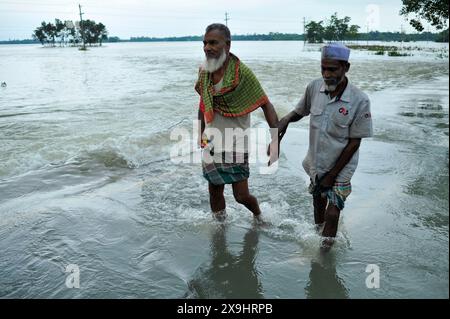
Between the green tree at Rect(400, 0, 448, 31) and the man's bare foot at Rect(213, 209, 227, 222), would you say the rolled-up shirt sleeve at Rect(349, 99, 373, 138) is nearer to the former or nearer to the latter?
the man's bare foot at Rect(213, 209, 227, 222)

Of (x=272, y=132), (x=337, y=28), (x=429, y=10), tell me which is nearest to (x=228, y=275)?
(x=272, y=132)

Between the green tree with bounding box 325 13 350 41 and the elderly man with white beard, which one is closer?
the elderly man with white beard

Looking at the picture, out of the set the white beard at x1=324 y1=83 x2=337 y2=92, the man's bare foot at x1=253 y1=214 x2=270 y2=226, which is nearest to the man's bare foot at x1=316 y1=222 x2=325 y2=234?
the man's bare foot at x1=253 y1=214 x2=270 y2=226

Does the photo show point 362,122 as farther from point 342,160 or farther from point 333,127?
point 342,160

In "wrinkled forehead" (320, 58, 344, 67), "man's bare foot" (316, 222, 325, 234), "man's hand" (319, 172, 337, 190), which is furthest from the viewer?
"man's bare foot" (316, 222, 325, 234)

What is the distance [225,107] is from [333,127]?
3.02 ft

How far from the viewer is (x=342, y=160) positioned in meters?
3.11

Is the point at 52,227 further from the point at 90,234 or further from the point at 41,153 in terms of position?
the point at 41,153

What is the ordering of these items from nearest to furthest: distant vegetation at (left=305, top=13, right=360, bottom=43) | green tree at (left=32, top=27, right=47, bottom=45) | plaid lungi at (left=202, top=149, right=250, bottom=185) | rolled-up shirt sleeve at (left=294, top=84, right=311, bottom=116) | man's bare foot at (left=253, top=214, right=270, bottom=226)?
1. rolled-up shirt sleeve at (left=294, top=84, right=311, bottom=116)
2. plaid lungi at (left=202, top=149, right=250, bottom=185)
3. man's bare foot at (left=253, top=214, right=270, bottom=226)
4. distant vegetation at (left=305, top=13, right=360, bottom=43)
5. green tree at (left=32, top=27, right=47, bottom=45)

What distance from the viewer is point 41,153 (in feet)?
22.5

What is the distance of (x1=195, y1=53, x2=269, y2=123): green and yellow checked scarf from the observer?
3396mm

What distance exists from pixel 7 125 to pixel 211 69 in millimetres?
7369

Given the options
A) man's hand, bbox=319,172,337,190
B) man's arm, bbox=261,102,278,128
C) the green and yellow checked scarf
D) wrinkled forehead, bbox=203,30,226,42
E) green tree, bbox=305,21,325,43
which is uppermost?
green tree, bbox=305,21,325,43

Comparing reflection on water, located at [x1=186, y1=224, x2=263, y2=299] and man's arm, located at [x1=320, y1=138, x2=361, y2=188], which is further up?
man's arm, located at [x1=320, y1=138, x2=361, y2=188]
